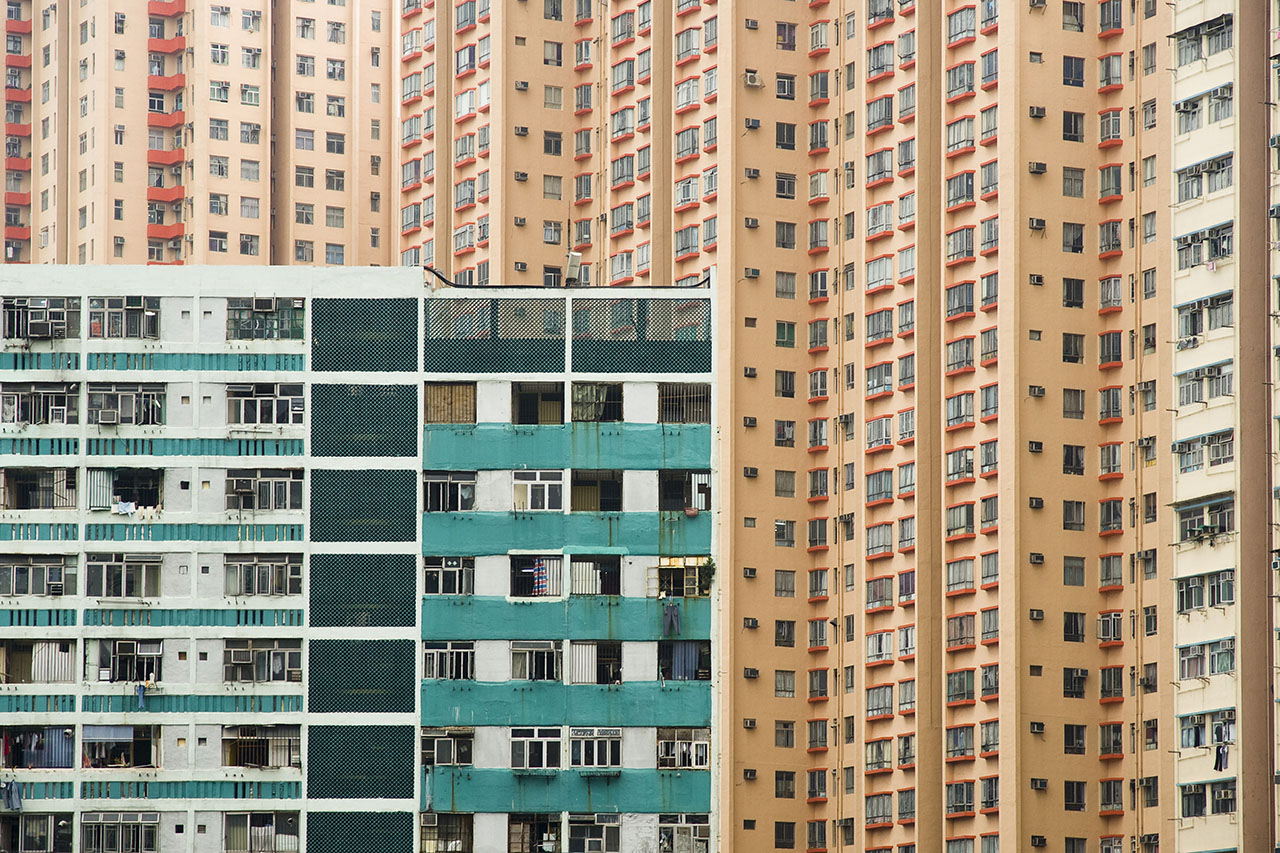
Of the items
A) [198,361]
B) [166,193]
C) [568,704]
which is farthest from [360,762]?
[166,193]

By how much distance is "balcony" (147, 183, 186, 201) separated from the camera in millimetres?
176375

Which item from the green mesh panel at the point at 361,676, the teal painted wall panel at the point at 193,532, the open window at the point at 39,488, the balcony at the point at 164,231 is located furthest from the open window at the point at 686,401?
the balcony at the point at 164,231

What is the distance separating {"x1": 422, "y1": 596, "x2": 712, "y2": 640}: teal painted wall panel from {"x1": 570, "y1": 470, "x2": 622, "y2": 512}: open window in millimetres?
2822

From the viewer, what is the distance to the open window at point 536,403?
282 ft

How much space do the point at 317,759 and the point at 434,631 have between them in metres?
5.17

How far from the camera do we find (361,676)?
84.6m

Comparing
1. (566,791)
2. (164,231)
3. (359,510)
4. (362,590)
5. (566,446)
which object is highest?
(164,231)

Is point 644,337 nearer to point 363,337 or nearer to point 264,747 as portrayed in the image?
point 363,337

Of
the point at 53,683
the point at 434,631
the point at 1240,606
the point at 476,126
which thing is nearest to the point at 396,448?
the point at 434,631

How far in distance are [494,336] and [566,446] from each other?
13.6 ft

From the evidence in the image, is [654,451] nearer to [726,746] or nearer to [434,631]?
[434,631]

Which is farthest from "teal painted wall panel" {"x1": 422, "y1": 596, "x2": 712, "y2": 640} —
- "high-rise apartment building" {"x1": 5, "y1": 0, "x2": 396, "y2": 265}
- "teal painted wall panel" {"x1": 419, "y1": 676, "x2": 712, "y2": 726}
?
"high-rise apartment building" {"x1": 5, "y1": 0, "x2": 396, "y2": 265}

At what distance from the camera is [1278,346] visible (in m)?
108

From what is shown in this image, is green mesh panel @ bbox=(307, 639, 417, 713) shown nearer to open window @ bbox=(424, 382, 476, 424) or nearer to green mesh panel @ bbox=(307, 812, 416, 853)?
green mesh panel @ bbox=(307, 812, 416, 853)
